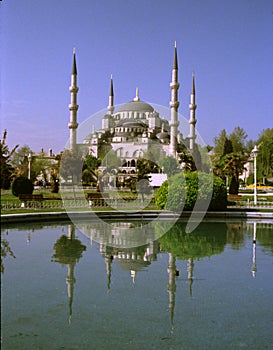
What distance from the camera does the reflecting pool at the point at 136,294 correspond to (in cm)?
402

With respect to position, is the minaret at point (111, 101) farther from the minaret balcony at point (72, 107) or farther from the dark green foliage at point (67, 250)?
the dark green foliage at point (67, 250)

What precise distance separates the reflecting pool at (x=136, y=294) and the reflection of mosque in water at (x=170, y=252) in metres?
0.02

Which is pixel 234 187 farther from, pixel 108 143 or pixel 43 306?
pixel 108 143

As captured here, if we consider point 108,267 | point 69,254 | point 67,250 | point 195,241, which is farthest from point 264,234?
point 108,267

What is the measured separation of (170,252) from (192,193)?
6.82 meters

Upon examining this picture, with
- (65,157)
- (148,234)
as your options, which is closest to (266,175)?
(65,157)

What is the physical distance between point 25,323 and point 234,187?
19.7 meters

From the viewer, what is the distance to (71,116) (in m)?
39.2

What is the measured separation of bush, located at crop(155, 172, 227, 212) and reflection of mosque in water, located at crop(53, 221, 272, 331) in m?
3.00

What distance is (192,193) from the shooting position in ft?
49.4

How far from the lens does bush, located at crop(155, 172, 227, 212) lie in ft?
49.3

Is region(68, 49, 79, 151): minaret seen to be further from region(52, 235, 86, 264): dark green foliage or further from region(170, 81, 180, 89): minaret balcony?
region(52, 235, 86, 264): dark green foliage

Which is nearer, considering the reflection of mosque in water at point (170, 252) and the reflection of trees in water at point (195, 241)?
the reflection of mosque in water at point (170, 252)

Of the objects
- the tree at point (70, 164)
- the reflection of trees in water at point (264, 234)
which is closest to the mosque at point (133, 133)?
the tree at point (70, 164)
